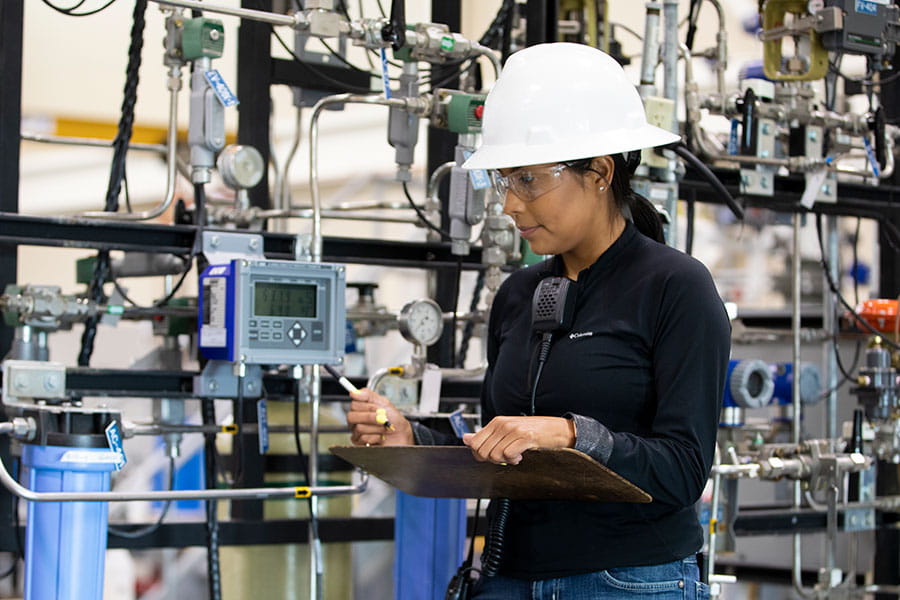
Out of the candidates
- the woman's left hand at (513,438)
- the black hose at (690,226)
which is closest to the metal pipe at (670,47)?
the black hose at (690,226)

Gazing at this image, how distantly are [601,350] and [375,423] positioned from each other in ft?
1.18

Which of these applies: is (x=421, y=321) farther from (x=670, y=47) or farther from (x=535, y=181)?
(x=535, y=181)

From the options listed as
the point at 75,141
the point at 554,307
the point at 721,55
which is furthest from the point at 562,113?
the point at 75,141

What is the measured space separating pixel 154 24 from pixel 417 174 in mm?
1605

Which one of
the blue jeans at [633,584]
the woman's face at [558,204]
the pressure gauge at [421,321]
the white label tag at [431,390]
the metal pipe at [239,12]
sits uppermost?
the metal pipe at [239,12]

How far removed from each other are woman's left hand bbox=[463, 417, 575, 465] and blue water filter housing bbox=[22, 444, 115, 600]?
933mm

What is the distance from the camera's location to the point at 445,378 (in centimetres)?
305

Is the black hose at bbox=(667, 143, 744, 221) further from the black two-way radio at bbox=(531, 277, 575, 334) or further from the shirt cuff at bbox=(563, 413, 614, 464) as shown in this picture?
the shirt cuff at bbox=(563, 413, 614, 464)

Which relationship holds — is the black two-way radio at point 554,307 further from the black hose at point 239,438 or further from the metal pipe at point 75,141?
the metal pipe at point 75,141

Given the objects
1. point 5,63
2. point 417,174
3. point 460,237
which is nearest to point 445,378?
point 460,237

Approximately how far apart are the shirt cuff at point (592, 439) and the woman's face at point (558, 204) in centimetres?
29

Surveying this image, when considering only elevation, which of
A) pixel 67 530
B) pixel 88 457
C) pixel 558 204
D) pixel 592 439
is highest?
pixel 558 204

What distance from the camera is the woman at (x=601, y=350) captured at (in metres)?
1.51

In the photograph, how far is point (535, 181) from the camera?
1.63 metres
